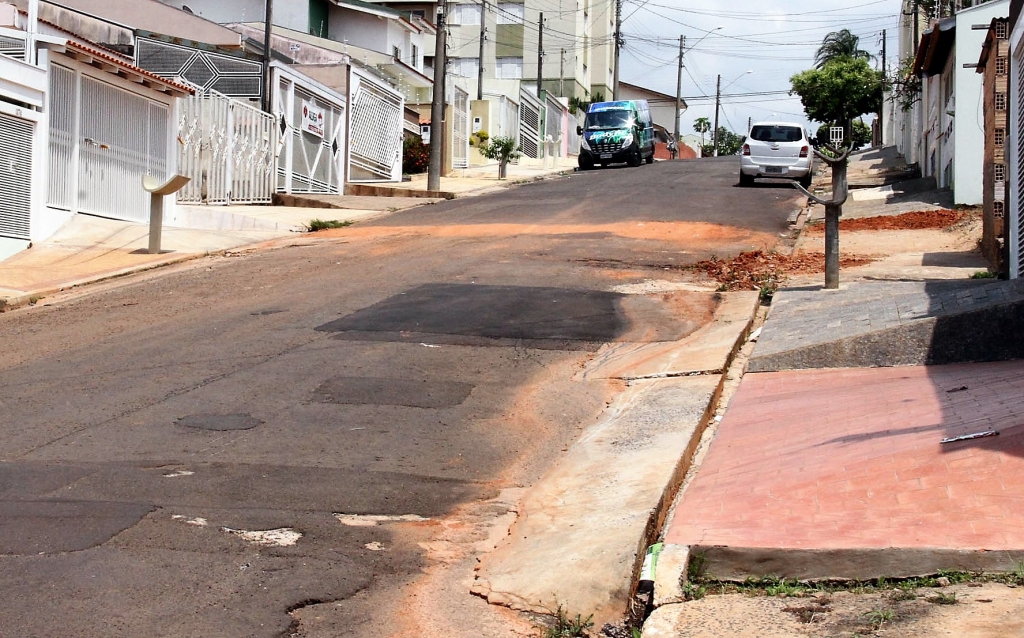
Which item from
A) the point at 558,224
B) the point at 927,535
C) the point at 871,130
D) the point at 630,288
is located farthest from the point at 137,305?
the point at 871,130

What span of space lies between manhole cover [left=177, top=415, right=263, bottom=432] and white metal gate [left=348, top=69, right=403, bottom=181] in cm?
Answer: 2461

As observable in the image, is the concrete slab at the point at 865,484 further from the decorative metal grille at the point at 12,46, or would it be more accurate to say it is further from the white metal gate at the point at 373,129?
the white metal gate at the point at 373,129

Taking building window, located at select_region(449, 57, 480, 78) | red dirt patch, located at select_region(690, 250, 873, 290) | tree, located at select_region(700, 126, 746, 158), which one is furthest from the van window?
tree, located at select_region(700, 126, 746, 158)

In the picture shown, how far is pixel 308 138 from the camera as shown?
2941 centimetres

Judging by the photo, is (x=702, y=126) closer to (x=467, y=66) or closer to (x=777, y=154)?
(x=467, y=66)

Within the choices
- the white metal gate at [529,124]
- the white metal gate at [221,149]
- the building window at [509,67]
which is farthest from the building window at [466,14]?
the white metal gate at [221,149]

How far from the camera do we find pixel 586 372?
1012 cm

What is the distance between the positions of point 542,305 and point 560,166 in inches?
1441

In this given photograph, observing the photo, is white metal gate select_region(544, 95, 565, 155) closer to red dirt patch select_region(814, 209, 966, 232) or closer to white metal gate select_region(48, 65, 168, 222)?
red dirt patch select_region(814, 209, 966, 232)

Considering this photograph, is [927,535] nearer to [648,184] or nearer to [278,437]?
[278,437]

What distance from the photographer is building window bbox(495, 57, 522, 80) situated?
249 ft

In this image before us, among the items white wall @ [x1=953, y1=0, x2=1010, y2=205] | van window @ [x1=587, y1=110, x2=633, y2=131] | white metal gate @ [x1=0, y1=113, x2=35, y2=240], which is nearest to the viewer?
white metal gate @ [x1=0, y1=113, x2=35, y2=240]

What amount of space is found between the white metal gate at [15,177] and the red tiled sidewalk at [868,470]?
1308cm

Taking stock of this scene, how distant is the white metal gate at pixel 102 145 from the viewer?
751 inches
